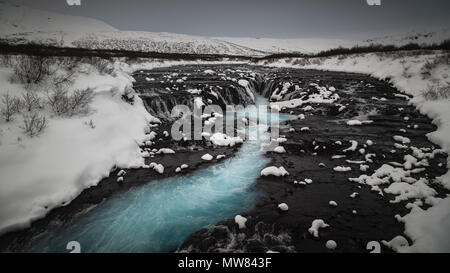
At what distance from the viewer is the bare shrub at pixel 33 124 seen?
530 centimetres

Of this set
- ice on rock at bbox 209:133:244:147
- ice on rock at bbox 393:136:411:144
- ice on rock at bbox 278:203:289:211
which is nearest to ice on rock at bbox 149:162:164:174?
ice on rock at bbox 209:133:244:147

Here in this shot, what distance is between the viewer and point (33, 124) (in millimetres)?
5520

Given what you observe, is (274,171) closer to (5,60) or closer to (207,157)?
(207,157)

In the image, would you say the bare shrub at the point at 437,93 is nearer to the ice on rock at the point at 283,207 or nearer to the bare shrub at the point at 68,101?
the ice on rock at the point at 283,207

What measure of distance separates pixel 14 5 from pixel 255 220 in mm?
215207

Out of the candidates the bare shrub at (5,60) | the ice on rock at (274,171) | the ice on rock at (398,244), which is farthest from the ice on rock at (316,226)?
the bare shrub at (5,60)

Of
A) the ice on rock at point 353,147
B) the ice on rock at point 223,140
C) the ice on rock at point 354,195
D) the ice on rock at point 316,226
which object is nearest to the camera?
the ice on rock at point 316,226

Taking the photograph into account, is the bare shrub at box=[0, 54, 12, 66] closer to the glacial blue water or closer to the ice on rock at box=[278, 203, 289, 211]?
the glacial blue water

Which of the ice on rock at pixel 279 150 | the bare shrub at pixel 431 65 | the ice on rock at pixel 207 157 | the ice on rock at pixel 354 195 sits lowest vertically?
the ice on rock at pixel 354 195

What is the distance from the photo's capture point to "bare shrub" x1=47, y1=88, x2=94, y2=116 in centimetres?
657

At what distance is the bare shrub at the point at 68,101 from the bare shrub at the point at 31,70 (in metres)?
0.66

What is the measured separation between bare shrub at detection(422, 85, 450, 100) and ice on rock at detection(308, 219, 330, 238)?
28.4 ft

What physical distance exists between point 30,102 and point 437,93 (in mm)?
13959

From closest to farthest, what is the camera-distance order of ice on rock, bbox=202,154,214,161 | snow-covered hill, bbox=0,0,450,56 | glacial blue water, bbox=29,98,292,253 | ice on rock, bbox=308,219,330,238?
1. ice on rock, bbox=308,219,330,238
2. glacial blue water, bbox=29,98,292,253
3. ice on rock, bbox=202,154,214,161
4. snow-covered hill, bbox=0,0,450,56
